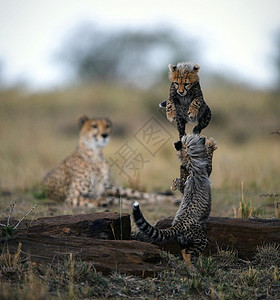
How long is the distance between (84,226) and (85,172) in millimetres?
4296

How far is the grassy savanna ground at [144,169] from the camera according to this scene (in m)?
3.86

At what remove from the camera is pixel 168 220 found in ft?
16.4

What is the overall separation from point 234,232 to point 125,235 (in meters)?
0.97

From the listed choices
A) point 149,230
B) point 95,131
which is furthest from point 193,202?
point 95,131

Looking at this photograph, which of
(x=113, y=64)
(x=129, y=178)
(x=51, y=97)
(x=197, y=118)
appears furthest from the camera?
(x=113, y=64)

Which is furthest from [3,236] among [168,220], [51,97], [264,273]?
[51,97]

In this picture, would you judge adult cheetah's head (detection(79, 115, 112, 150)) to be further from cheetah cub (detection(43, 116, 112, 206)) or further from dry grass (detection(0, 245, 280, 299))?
dry grass (detection(0, 245, 280, 299))

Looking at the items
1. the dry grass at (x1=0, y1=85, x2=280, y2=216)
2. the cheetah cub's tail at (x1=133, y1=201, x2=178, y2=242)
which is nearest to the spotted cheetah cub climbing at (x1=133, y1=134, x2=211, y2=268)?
the cheetah cub's tail at (x1=133, y1=201, x2=178, y2=242)

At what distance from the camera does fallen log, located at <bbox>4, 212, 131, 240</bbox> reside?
4.72 m

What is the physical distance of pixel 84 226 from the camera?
4.75 m

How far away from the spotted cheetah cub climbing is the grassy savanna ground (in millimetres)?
171

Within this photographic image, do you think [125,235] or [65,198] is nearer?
[125,235]

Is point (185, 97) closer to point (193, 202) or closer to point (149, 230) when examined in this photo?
point (193, 202)

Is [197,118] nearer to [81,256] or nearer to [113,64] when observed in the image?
[81,256]
